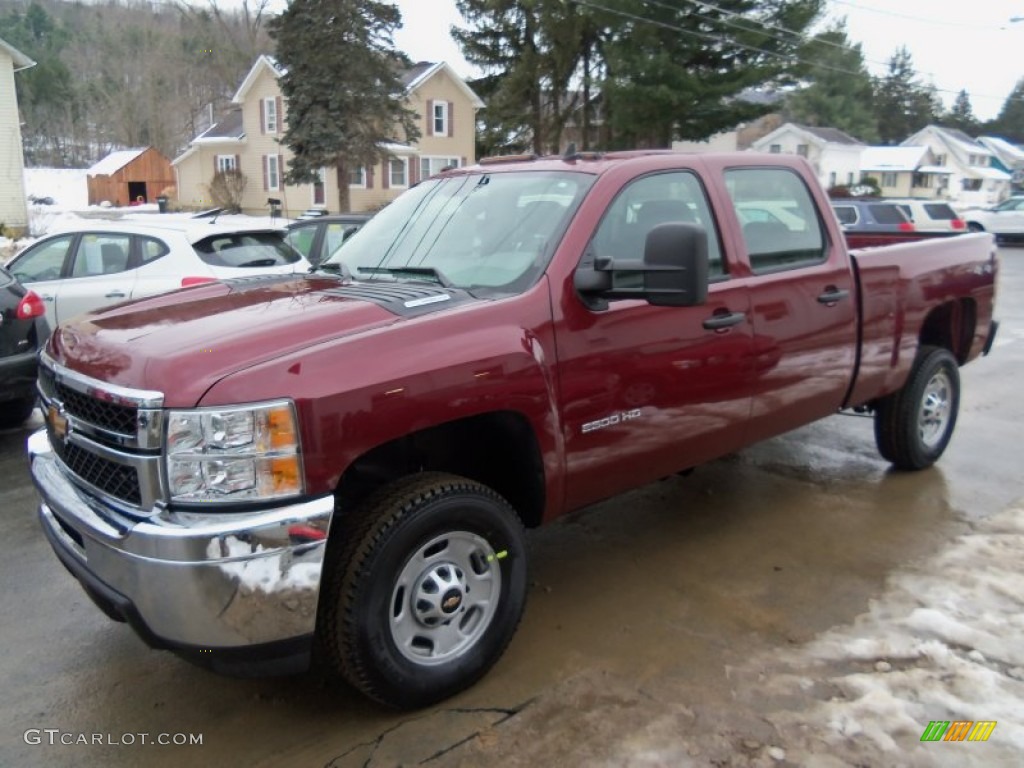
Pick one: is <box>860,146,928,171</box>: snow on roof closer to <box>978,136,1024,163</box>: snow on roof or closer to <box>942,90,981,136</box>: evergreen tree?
<box>978,136,1024,163</box>: snow on roof

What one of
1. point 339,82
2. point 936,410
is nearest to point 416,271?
point 936,410

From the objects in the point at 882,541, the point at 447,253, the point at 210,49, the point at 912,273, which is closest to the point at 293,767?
the point at 447,253

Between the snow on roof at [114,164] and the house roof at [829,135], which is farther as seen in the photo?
the house roof at [829,135]

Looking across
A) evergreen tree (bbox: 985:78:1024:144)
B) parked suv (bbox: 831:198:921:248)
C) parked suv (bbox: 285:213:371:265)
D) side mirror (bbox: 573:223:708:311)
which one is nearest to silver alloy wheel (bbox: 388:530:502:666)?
side mirror (bbox: 573:223:708:311)

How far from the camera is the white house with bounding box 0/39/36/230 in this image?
2825 centimetres

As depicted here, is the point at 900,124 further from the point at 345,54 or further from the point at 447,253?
the point at 447,253

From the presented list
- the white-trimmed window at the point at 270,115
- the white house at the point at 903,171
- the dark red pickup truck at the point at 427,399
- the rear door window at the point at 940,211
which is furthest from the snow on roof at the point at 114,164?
the dark red pickup truck at the point at 427,399

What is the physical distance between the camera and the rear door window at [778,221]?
444 cm

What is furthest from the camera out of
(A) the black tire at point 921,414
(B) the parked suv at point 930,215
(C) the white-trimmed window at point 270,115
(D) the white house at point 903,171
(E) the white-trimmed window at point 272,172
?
(D) the white house at point 903,171

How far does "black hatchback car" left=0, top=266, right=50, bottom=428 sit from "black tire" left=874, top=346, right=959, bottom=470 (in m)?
6.08

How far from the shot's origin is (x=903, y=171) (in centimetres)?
6662

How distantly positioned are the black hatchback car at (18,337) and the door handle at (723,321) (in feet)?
16.7

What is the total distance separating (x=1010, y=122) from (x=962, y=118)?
24.1 feet

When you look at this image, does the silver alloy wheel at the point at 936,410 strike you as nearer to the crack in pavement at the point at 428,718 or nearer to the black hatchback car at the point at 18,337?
the crack in pavement at the point at 428,718
